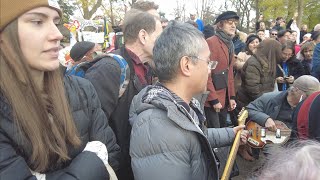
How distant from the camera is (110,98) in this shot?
7.13 feet

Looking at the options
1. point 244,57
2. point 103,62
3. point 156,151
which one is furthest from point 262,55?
point 156,151

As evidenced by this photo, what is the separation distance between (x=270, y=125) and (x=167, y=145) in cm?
294

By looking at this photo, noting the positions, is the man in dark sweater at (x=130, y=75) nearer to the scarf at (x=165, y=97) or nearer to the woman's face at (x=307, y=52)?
the scarf at (x=165, y=97)

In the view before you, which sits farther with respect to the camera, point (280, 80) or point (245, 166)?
point (280, 80)

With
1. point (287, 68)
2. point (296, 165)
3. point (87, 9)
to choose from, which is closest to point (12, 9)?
point (296, 165)

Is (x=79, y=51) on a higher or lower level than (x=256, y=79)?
higher

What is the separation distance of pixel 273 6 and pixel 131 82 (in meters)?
23.4

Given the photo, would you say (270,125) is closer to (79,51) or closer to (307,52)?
(79,51)

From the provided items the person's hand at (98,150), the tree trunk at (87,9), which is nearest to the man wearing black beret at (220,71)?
the person's hand at (98,150)

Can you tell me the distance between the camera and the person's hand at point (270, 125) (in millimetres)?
4180

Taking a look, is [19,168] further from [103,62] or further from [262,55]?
[262,55]

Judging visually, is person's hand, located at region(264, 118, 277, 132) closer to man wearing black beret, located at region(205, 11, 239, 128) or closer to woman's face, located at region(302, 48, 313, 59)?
man wearing black beret, located at region(205, 11, 239, 128)

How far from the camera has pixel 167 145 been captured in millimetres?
1592

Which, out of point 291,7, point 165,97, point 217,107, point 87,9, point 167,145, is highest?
point 87,9
